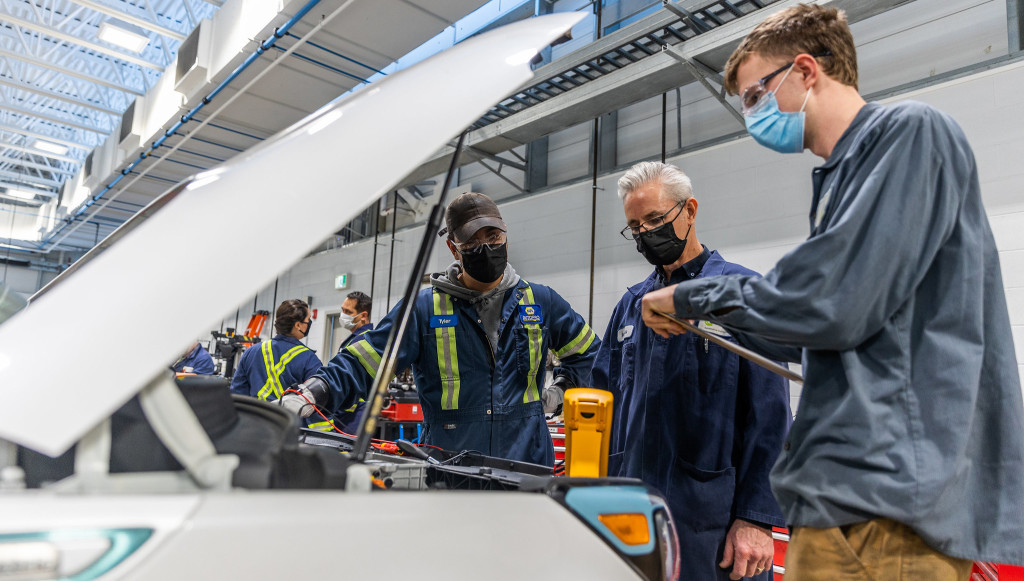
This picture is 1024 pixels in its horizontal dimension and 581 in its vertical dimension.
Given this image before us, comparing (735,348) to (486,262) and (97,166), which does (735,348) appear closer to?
(486,262)

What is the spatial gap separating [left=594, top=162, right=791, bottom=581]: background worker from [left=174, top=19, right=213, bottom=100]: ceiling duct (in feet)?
21.4

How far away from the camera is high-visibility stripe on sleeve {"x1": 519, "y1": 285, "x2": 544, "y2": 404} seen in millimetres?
2435

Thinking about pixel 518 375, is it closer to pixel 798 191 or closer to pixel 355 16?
pixel 798 191

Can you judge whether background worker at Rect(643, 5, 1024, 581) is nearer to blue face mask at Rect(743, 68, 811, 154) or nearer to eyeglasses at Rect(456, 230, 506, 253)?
blue face mask at Rect(743, 68, 811, 154)

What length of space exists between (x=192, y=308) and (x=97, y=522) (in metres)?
0.22

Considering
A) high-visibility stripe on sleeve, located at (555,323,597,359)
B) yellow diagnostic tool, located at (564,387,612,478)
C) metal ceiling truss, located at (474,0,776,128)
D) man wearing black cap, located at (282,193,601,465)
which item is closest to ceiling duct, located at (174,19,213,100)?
metal ceiling truss, located at (474,0,776,128)

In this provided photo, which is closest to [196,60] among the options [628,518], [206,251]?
[206,251]

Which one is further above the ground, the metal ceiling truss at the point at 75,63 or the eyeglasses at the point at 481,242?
the metal ceiling truss at the point at 75,63

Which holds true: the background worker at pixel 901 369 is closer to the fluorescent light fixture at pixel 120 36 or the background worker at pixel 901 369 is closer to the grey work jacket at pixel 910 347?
the grey work jacket at pixel 910 347

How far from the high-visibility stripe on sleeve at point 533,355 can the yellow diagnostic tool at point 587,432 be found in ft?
3.63

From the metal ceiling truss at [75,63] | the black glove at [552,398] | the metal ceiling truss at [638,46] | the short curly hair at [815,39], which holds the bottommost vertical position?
the black glove at [552,398]

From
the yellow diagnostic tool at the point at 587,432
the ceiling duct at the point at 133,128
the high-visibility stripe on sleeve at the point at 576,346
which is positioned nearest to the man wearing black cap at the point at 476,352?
the high-visibility stripe on sleeve at the point at 576,346

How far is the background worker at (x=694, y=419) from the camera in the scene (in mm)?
1705

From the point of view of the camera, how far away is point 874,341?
1042 mm
